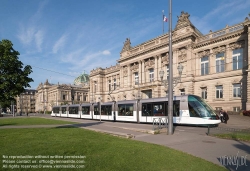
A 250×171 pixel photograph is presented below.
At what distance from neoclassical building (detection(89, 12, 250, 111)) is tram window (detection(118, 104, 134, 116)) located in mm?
5647

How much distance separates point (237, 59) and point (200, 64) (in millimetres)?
7515

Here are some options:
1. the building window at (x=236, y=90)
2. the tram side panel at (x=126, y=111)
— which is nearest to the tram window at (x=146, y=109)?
the tram side panel at (x=126, y=111)

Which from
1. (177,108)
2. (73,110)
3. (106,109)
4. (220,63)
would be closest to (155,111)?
(177,108)

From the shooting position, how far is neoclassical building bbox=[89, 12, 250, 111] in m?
32.5

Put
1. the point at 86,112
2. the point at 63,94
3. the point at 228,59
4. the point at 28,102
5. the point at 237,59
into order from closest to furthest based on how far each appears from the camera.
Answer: the point at 237,59 → the point at 228,59 → the point at 86,112 → the point at 63,94 → the point at 28,102

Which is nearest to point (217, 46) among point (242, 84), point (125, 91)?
point (242, 84)

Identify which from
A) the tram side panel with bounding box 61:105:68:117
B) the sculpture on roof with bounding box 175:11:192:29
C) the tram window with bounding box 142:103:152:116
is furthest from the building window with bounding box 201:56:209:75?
the tram side panel with bounding box 61:105:68:117

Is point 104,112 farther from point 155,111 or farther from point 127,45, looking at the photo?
point 127,45

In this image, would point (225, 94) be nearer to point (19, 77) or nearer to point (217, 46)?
point (217, 46)

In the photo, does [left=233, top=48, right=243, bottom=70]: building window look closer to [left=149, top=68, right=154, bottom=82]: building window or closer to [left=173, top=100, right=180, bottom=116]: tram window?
[left=149, top=68, right=154, bottom=82]: building window

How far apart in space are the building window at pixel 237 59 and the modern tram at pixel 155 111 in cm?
2069

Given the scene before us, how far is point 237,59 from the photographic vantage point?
109 feet

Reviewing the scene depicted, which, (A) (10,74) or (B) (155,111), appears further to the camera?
(B) (155,111)

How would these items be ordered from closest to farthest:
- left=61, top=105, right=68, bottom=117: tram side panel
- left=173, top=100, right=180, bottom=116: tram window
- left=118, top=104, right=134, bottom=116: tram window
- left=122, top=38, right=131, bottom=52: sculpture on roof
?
1. left=173, top=100, right=180, bottom=116: tram window
2. left=118, top=104, right=134, bottom=116: tram window
3. left=61, top=105, right=68, bottom=117: tram side panel
4. left=122, top=38, right=131, bottom=52: sculpture on roof
